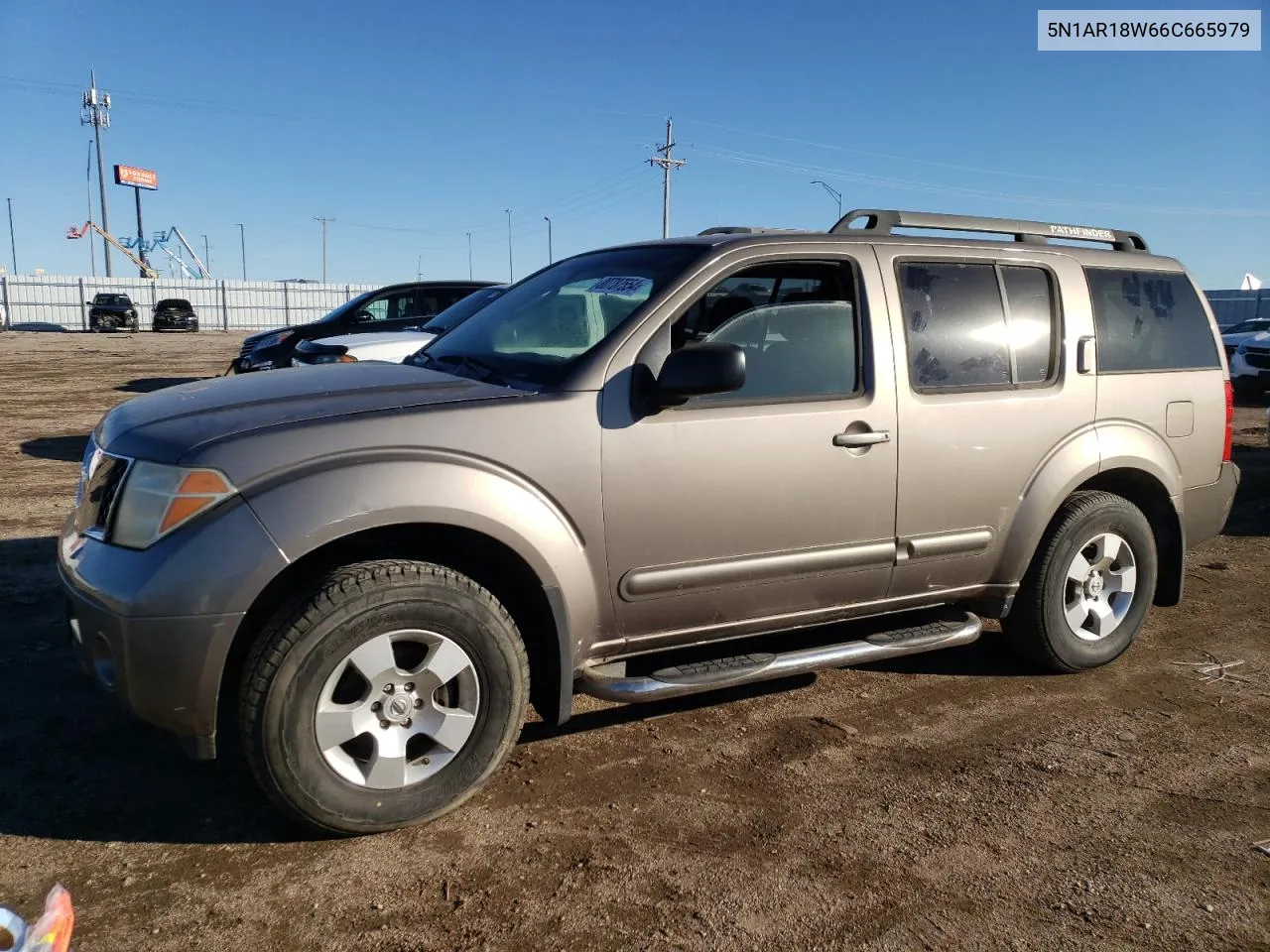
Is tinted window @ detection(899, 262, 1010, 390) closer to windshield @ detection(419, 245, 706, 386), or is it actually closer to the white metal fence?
windshield @ detection(419, 245, 706, 386)

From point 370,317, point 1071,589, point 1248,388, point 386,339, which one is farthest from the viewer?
point 1248,388

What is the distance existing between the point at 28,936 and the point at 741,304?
2.91m

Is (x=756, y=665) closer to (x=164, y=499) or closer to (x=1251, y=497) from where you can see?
(x=164, y=499)

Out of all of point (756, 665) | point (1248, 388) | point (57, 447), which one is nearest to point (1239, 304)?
point (1248, 388)

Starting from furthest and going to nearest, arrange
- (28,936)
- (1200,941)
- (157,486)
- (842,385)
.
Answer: (842,385)
(157,486)
(1200,941)
(28,936)

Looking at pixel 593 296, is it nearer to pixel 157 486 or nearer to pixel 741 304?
pixel 741 304

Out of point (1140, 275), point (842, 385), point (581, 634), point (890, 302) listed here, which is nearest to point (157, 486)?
point (581, 634)

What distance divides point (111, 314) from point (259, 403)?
4390 cm

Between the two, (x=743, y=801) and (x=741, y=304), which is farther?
(x=741, y=304)

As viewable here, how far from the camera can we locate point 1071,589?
14.5 feet

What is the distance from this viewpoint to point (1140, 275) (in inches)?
183

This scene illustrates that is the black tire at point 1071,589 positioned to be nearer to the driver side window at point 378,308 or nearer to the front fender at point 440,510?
the front fender at point 440,510

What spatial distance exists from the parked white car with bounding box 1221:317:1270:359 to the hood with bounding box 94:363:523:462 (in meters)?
16.6

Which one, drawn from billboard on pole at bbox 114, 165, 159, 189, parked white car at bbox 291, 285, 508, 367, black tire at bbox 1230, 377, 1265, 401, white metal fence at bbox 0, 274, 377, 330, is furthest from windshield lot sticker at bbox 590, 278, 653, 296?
billboard on pole at bbox 114, 165, 159, 189
